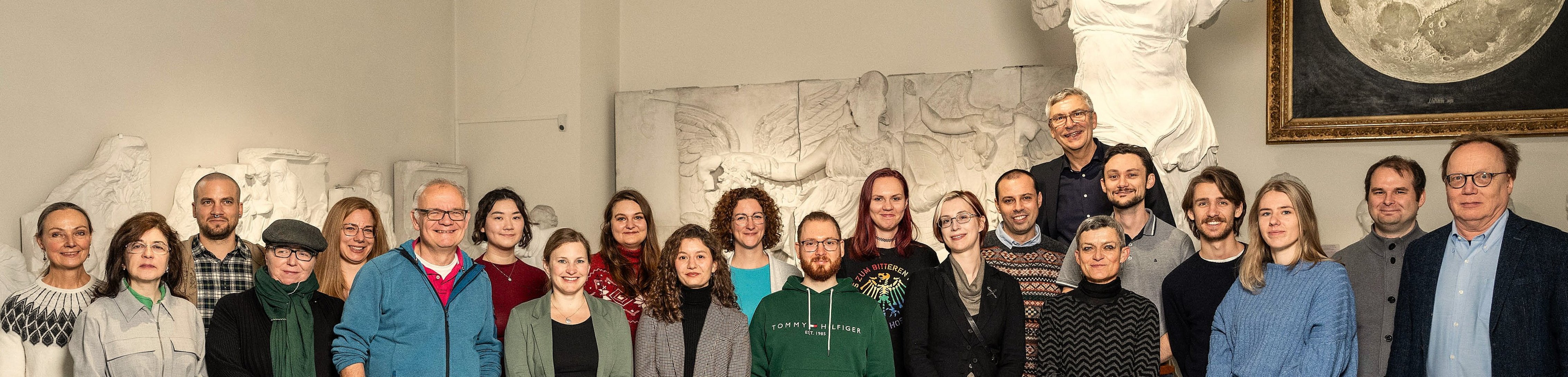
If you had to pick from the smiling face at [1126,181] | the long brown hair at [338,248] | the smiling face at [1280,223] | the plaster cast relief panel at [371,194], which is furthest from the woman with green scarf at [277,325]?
the plaster cast relief panel at [371,194]

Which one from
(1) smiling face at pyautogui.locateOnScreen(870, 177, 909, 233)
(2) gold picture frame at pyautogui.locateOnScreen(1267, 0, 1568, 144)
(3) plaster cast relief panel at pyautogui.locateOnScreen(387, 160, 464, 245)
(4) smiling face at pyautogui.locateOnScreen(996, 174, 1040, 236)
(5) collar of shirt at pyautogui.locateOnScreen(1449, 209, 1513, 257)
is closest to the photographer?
(5) collar of shirt at pyautogui.locateOnScreen(1449, 209, 1513, 257)

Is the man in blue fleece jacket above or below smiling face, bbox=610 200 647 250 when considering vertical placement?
below

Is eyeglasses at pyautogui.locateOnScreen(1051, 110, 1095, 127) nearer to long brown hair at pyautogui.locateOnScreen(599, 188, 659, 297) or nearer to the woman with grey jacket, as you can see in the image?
long brown hair at pyautogui.locateOnScreen(599, 188, 659, 297)

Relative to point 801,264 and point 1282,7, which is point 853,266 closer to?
point 801,264

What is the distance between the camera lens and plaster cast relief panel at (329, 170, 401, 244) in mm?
7539

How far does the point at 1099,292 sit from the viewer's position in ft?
11.5

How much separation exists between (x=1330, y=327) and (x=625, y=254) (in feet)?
8.42

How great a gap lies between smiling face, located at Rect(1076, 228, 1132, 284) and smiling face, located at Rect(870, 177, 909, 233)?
79 centimetres

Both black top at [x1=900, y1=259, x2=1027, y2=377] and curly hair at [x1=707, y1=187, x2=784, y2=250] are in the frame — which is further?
curly hair at [x1=707, y1=187, x2=784, y2=250]

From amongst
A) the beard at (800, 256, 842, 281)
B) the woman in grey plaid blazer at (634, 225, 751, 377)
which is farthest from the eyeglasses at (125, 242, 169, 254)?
the beard at (800, 256, 842, 281)

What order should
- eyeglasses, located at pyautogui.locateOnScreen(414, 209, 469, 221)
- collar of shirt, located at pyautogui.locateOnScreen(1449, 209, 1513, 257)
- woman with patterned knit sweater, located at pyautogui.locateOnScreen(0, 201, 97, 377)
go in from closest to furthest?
collar of shirt, located at pyautogui.locateOnScreen(1449, 209, 1513, 257)
eyeglasses, located at pyautogui.locateOnScreen(414, 209, 469, 221)
woman with patterned knit sweater, located at pyautogui.locateOnScreen(0, 201, 97, 377)

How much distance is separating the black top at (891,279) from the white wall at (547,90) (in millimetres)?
4881

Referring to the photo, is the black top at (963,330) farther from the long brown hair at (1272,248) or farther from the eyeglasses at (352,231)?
the eyeglasses at (352,231)

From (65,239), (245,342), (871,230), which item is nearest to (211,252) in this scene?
(65,239)
